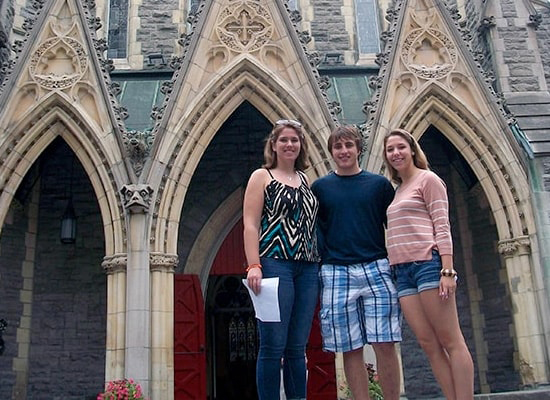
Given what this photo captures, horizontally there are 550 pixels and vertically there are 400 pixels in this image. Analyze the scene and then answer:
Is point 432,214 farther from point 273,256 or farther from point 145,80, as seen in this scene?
point 145,80

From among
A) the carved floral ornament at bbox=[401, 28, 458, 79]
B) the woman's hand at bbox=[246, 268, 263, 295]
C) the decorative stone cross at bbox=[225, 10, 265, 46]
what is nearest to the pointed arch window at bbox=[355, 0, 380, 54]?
the carved floral ornament at bbox=[401, 28, 458, 79]

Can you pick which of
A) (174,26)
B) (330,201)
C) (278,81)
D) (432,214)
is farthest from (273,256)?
(174,26)

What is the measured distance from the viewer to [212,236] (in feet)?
39.7

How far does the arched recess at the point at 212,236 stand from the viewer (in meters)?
12.0

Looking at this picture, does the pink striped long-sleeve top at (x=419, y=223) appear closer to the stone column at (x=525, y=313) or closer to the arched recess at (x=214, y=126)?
the arched recess at (x=214, y=126)

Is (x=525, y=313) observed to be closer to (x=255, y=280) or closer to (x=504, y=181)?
(x=504, y=181)

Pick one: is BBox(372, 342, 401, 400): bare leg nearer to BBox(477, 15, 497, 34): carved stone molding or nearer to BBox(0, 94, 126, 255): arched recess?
BBox(0, 94, 126, 255): arched recess

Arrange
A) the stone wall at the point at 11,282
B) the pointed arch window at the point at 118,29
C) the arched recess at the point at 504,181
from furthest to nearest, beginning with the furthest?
the pointed arch window at the point at 118,29, the stone wall at the point at 11,282, the arched recess at the point at 504,181

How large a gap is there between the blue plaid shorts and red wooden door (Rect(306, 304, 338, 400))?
21.9 feet

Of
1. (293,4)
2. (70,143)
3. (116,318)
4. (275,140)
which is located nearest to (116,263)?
(116,318)

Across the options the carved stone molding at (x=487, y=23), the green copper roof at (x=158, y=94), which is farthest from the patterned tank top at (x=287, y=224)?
the carved stone molding at (x=487, y=23)

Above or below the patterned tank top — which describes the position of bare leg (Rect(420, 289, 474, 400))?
below

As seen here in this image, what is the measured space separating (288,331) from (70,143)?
6.90 m

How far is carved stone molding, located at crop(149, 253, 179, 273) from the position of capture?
913 cm
